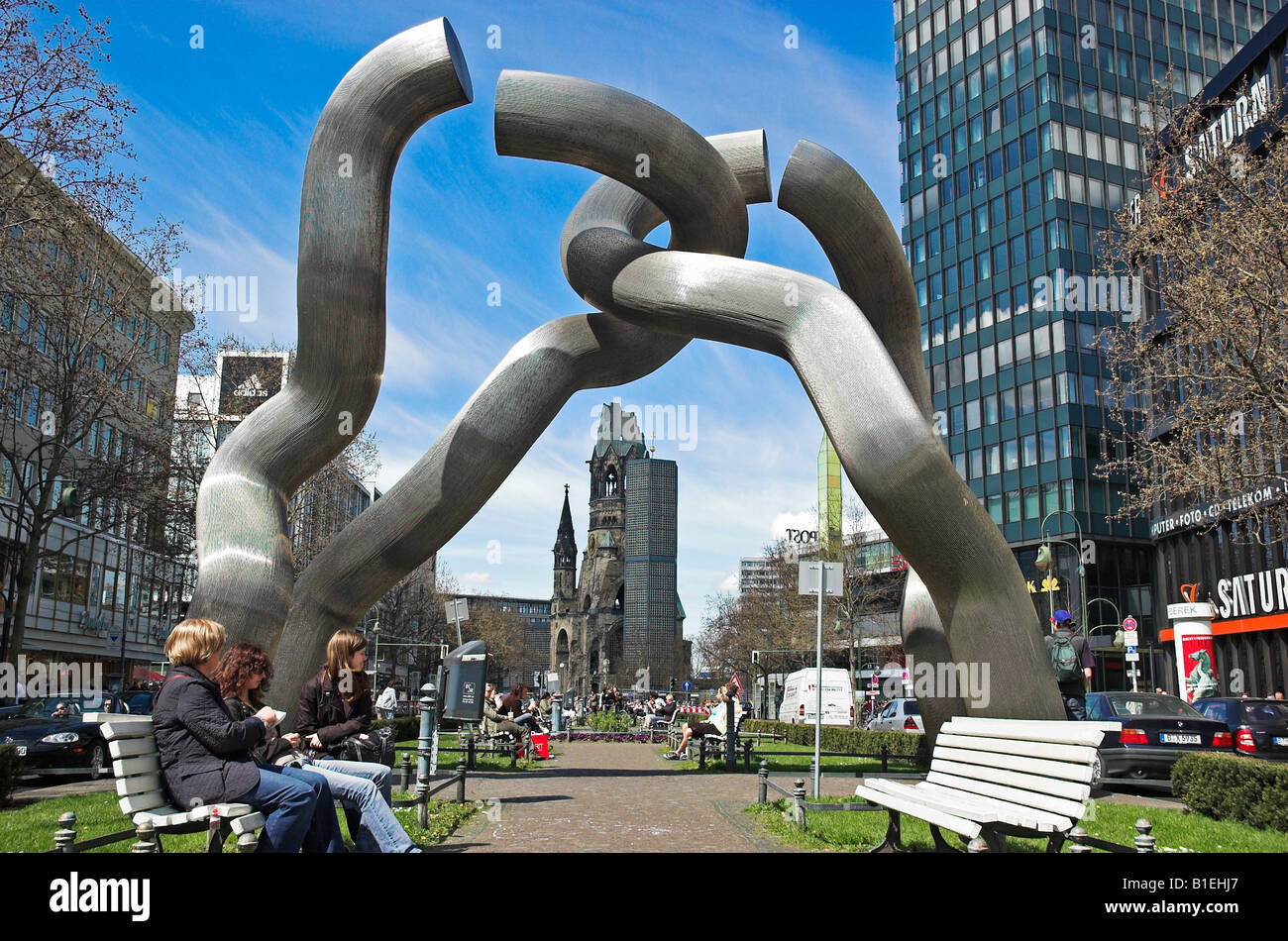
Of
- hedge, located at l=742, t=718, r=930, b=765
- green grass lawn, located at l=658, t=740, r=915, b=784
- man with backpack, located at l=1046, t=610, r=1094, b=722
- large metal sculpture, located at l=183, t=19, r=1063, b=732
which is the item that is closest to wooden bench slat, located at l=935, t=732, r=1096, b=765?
large metal sculpture, located at l=183, t=19, r=1063, b=732

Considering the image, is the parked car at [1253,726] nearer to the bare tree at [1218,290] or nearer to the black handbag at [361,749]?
the bare tree at [1218,290]

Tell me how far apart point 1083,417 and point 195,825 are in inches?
2226

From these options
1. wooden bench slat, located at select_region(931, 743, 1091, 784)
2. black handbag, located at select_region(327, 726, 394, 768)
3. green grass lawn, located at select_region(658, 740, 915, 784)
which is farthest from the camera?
green grass lawn, located at select_region(658, 740, 915, 784)

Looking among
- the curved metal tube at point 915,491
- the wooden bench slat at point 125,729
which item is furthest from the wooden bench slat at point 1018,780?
the wooden bench slat at point 125,729

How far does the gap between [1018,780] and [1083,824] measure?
4.06m

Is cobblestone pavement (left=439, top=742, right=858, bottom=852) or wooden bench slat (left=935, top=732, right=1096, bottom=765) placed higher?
wooden bench slat (left=935, top=732, right=1096, bottom=765)

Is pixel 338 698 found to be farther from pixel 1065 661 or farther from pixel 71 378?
pixel 71 378

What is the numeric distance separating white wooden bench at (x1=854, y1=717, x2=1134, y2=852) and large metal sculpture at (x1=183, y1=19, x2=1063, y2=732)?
4.47 ft

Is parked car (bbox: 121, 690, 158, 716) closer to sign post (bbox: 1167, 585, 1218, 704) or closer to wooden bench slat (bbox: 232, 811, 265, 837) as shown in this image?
wooden bench slat (bbox: 232, 811, 265, 837)

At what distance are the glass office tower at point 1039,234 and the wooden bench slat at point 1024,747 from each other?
49498 mm

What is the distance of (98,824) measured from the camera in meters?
10.4

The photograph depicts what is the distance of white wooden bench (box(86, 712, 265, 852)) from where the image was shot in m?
5.09
